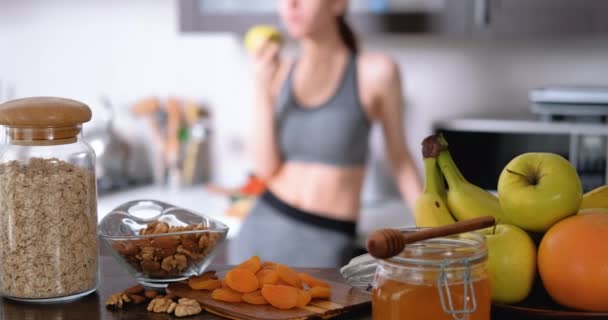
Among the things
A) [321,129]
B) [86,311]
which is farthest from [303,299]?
[321,129]

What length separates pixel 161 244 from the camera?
1.05m

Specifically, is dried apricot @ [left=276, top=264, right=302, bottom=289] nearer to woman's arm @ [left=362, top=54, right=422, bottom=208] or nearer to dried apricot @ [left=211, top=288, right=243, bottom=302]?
dried apricot @ [left=211, top=288, right=243, bottom=302]

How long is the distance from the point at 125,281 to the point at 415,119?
190 cm

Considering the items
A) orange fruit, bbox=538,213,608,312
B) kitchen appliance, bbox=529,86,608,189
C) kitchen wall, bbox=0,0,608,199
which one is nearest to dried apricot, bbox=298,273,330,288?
orange fruit, bbox=538,213,608,312

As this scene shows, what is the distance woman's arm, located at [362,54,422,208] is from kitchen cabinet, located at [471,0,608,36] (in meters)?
0.33

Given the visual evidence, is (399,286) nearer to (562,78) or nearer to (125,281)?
(125,281)

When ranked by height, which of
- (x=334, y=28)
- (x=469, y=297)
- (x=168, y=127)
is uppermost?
(x=334, y=28)

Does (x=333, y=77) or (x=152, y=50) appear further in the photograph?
(x=152, y=50)

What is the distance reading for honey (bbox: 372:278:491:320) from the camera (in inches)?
32.2

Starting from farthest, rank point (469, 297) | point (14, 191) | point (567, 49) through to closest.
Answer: point (567, 49) → point (14, 191) → point (469, 297)

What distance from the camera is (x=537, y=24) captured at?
98.0 inches

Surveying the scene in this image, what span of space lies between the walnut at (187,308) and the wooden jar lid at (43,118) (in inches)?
8.9

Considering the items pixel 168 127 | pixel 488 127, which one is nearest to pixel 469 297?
pixel 488 127

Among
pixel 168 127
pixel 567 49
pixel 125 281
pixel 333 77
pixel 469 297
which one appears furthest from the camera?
pixel 168 127
